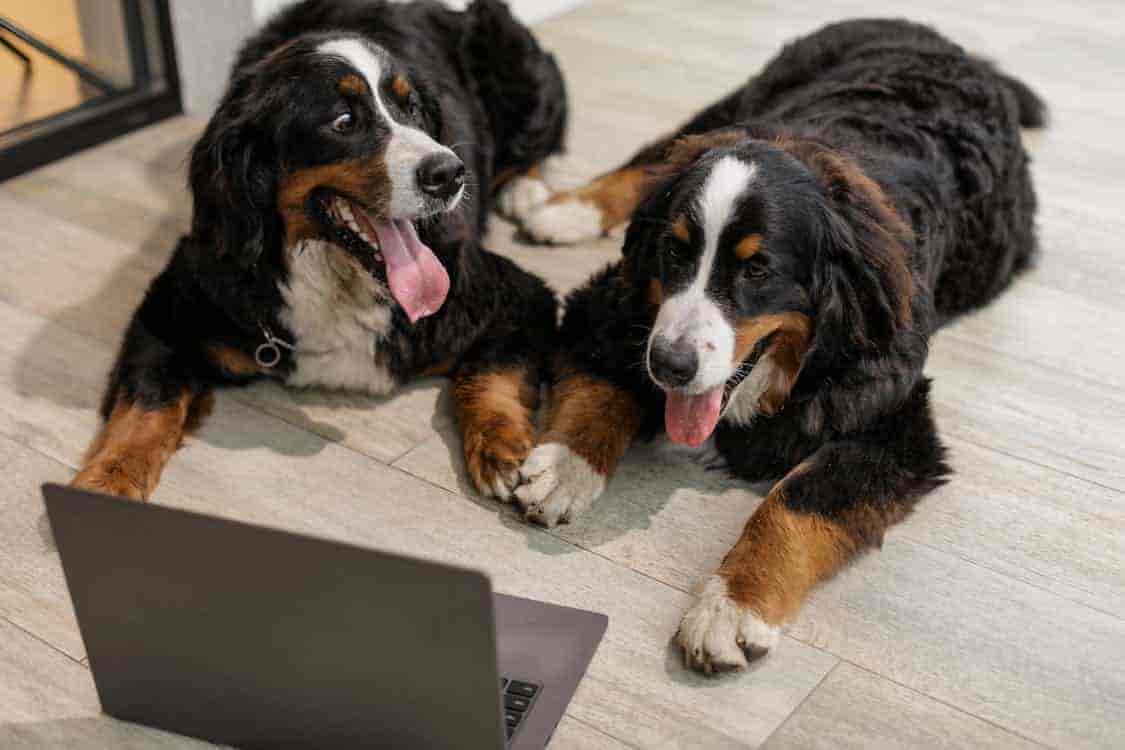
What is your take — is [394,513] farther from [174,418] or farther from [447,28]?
[447,28]

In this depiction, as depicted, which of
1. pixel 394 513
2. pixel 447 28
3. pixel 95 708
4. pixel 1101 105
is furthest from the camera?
pixel 1101 105

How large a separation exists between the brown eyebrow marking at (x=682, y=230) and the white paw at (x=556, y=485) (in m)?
0.51

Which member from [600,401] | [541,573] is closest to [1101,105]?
[600,401]

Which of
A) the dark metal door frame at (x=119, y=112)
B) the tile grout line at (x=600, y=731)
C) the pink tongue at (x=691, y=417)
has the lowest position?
the dark metal door frame at (x=119, y=112)

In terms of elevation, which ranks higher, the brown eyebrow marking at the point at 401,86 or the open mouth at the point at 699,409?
the brown eyebrow marking at the point at 401,86

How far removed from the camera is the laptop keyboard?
2086 millimetres

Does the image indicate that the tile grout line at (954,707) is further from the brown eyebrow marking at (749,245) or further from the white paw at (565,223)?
the white paw at (565,223)

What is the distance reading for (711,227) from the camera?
2.34 metres

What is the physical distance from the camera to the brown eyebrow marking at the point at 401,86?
2.66 meters

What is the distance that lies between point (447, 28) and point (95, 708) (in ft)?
7.00

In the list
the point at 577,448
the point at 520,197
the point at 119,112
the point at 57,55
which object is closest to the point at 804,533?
the point at 577,448

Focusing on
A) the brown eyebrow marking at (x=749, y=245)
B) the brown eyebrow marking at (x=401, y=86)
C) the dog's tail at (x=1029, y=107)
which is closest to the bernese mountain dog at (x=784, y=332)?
the brown eyebrow marking at (x=749, y=245)

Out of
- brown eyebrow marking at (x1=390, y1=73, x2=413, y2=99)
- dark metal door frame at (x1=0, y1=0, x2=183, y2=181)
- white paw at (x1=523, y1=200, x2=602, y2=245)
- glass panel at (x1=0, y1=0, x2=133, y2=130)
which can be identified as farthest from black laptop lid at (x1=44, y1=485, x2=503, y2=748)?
glass panel at (x1=0, y1=0, x2=133, y2=130)

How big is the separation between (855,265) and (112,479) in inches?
58.6
